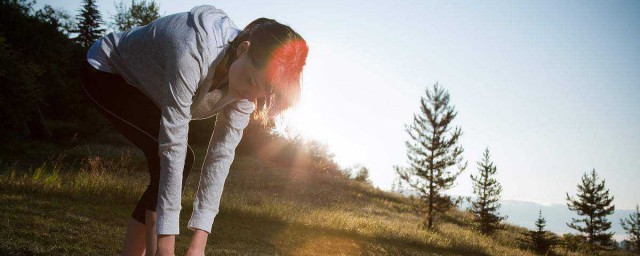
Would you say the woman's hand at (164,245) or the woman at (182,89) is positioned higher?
the woman at (182,89)

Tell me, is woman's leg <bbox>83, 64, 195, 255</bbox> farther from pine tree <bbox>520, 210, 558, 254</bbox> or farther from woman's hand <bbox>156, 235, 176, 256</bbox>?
pine tree <bbox>520, 210, 558, 254</bbox>

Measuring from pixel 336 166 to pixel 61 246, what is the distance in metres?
26.7

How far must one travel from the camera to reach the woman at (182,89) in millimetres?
1652

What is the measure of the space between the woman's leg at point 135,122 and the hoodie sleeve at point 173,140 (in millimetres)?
294

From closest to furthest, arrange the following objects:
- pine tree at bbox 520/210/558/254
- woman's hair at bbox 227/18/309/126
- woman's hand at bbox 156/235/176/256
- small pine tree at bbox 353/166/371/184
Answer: woman's hand at bbox 156/235/176/256, woman's hair at bbox 227/18/309/126, pine tree at bbox 520/210/558/254, small pine tree at bbox 353/166/371/184

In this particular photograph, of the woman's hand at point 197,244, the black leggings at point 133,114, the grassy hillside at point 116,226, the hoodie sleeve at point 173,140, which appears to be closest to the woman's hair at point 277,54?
the hoodie sleeve at point 173,140

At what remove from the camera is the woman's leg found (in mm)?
1927

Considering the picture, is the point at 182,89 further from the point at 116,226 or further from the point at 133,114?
the point at 116,226

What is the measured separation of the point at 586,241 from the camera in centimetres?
3300

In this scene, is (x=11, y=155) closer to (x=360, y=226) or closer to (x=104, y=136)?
(x=104, y=136)

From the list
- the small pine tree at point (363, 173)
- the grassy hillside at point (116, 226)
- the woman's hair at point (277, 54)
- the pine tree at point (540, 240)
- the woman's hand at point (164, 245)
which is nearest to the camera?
the woman's hand at point (164, 245)

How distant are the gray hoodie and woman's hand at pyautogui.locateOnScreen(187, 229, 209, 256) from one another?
1.6 inches

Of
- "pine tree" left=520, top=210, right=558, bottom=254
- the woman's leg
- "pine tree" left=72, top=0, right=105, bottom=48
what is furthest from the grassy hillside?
"pine tree" left=72, top=0, right=105, bottom=48

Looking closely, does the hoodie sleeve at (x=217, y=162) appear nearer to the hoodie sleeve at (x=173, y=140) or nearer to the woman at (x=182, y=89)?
the woman at (x=182, y=89)
